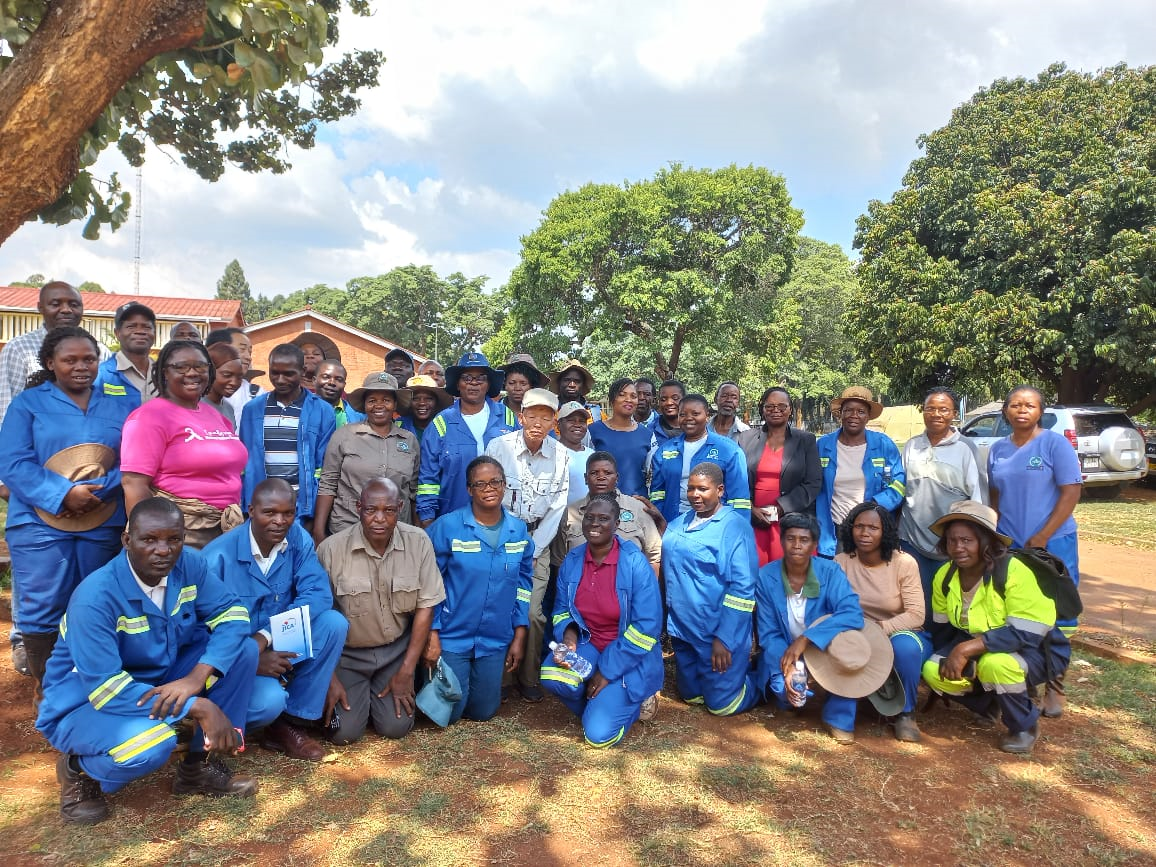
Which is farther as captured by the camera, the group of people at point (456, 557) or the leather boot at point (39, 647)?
the leather boot at point (39, 647)

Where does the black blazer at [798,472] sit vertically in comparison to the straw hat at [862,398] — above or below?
below

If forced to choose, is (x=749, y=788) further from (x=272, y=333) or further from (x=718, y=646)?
(x=272, y=333)

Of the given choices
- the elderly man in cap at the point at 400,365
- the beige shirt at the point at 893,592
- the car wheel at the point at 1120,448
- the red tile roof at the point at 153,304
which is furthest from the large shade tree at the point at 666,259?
the beige shirt at the point at 893,592

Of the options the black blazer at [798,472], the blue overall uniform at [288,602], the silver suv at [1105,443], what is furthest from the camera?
the silver suv at [1105,443]

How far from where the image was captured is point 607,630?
443 centimetres

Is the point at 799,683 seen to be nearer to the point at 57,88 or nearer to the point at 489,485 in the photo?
the point at 489,485

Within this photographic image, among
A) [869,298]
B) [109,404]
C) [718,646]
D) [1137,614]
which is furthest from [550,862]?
[869,298]

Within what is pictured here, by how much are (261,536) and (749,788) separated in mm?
2622

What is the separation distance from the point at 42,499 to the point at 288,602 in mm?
1193

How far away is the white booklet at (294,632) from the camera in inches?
147

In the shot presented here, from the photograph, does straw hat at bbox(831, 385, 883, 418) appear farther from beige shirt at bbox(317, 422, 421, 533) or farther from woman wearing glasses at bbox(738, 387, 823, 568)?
beige shirt at bbox(317, 422, 421, 533)

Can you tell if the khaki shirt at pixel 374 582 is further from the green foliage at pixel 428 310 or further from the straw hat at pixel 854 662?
the green foliage at pixel 428 310

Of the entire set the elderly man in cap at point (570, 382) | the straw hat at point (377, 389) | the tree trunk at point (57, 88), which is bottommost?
the straw hat at point (377, 389)

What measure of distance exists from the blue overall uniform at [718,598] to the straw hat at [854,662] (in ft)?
1.40
